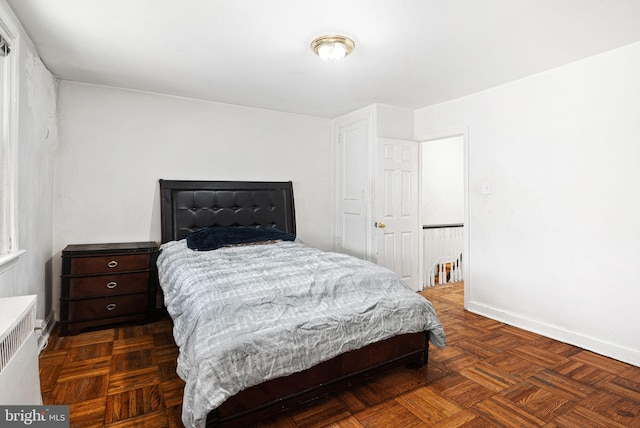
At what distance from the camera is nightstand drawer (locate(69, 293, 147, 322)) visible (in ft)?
9.40

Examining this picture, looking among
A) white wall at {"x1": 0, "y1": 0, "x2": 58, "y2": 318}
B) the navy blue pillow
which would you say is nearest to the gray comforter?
the navy blue pillow

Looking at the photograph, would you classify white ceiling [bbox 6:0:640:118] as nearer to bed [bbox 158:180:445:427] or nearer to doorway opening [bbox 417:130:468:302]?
bed [bbox 158:180:445:427]

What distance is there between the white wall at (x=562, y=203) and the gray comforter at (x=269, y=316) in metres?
1.36

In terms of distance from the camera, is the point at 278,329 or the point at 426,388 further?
the point at 426,388

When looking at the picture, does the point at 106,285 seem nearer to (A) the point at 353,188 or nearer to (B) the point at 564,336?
(A) the point at 353,188

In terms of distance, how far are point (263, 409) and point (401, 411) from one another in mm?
788

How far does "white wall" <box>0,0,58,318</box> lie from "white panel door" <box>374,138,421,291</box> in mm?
3252

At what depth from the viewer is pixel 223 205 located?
3.80 metres

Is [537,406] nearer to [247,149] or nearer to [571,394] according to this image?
[571,394]

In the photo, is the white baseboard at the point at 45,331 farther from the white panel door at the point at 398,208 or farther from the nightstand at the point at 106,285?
the white panel door at the point at 398,208

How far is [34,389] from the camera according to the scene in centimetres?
150

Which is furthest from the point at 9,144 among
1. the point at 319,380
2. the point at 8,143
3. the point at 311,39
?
the point at 319,380

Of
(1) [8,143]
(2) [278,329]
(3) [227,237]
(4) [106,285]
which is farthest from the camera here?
(3) [227,237]

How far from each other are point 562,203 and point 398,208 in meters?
1.72
